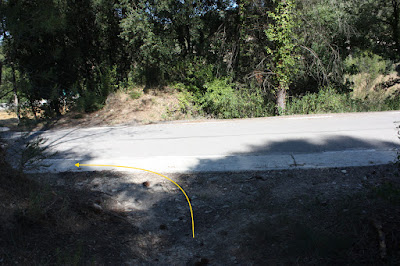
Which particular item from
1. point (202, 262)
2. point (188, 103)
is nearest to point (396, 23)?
point (188, 103)

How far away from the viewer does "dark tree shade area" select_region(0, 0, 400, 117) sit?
13.8 meters

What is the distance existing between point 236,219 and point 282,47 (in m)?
10.6

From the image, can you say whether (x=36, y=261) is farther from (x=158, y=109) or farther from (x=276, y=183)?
(x=158, y=109)

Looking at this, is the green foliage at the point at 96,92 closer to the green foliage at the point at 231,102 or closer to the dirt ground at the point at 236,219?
the green foliage at the point at 231,102

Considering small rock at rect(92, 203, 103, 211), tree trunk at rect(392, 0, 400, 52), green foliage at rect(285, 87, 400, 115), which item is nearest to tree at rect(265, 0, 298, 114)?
green foliage at rect(285, 87, 400, 115)

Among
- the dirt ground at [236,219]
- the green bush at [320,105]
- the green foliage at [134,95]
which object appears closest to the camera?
the dirt ground at [236,219]

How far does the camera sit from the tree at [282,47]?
13180mm

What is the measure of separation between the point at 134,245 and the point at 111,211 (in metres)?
0.92

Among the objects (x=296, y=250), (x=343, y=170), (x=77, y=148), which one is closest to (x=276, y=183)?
(x=343, y=170)

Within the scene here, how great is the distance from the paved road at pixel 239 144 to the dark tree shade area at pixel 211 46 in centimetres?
373

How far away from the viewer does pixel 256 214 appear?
4.33 meters

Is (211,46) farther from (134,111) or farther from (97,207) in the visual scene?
(97,207)

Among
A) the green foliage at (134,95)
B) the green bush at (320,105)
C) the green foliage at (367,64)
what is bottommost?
the green bush at (320,105)

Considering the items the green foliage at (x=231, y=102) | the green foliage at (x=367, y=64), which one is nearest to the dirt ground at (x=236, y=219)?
the green foliage at (x=231, y=102)
